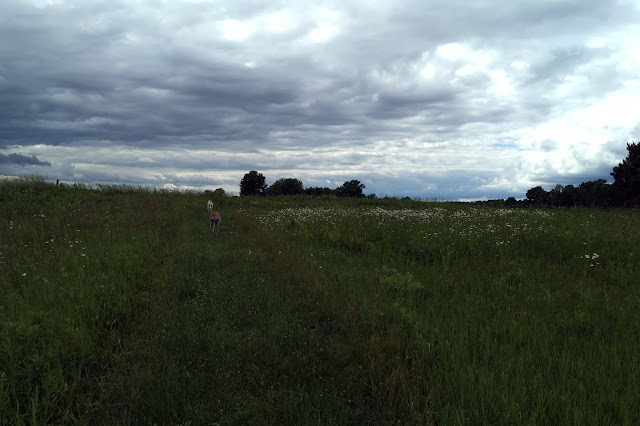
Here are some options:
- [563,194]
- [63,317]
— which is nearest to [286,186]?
[563,194]

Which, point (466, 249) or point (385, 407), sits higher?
point (466, 249)

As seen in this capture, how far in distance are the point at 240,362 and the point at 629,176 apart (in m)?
61.6

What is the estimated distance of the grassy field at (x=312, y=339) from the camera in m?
3.25

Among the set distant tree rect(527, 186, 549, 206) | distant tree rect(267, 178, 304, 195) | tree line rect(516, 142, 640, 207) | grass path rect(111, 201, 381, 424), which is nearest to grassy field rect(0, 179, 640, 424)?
grass path rect(111, 201, 381, 424)

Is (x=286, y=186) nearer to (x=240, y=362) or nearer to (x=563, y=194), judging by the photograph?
(x=563, y=194)

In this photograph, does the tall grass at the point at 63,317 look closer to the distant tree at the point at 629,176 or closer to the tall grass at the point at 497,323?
the tall grass at the point at 497,323

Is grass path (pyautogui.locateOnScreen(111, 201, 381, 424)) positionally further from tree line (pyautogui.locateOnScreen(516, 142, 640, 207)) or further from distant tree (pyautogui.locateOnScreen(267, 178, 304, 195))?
Answer: distant tree (pyautogui.locateOnScreen(267, 178, 304, 195))

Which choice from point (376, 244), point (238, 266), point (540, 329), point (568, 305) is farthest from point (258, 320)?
point (376, 244)

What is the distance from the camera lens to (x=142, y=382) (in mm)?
3576

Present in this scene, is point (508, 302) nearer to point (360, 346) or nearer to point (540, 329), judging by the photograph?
point (540, 329)

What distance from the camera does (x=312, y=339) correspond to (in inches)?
177

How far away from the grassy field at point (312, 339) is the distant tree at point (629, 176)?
5054cm

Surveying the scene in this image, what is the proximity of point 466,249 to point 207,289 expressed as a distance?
7286 mm

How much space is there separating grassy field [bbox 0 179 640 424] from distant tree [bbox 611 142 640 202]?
1990 inches
